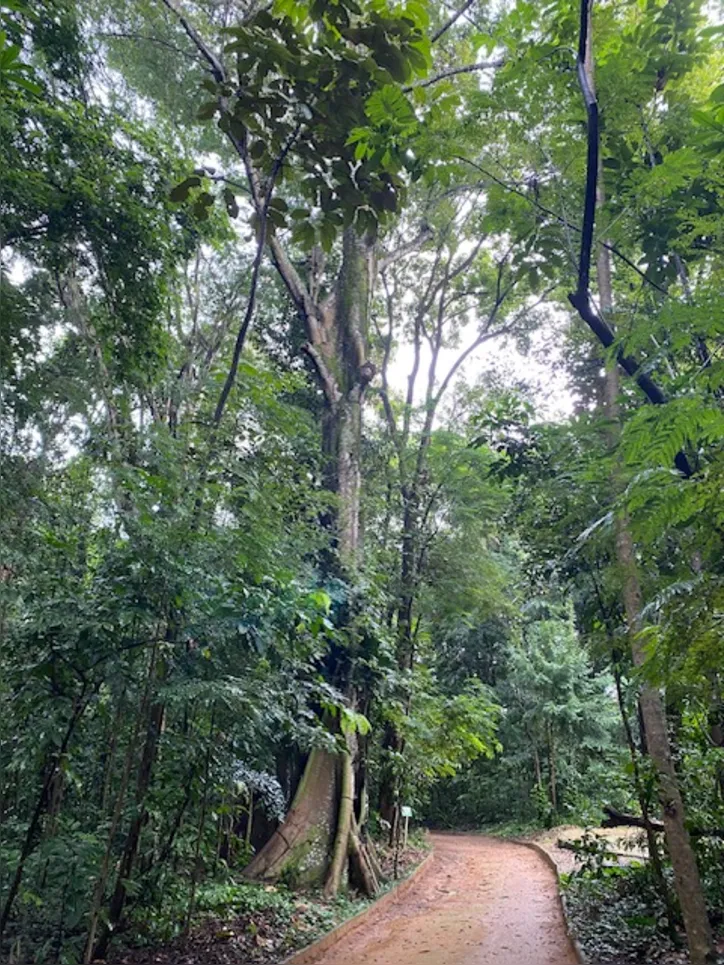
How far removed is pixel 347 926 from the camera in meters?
5.89

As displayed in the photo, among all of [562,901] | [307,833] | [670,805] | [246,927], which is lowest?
[562,901]

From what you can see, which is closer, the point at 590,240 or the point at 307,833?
the point at 590,240

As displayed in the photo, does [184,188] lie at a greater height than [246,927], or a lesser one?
greater

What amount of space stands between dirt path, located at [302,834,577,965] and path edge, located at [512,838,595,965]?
0.25ft

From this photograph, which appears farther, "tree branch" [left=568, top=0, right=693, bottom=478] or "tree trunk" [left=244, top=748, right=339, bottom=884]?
"tree trunk" [left=244, top=748, right=339, bottom=884]

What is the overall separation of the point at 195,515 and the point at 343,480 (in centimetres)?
448

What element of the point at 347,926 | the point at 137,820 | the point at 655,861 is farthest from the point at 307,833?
the point at 655,861

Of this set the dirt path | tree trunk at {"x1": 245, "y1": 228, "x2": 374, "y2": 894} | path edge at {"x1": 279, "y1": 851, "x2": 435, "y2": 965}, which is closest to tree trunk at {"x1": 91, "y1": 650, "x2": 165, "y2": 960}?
path edge at {"x1": 279, "y1": 851, "x2": 435, "y2": 965}

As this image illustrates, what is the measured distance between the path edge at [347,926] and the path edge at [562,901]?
184 centimetres

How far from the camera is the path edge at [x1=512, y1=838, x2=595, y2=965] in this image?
188 inches

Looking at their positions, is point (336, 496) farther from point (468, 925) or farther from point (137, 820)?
point (468, 925)

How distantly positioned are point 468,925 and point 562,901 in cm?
116

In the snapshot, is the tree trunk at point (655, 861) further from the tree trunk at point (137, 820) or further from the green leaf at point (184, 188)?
the green leaf at point (184, 188)

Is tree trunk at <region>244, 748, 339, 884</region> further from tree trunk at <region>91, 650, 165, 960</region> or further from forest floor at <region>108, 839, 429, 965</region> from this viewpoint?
tree trunk at <region>91, 650, 165, 960</region>
